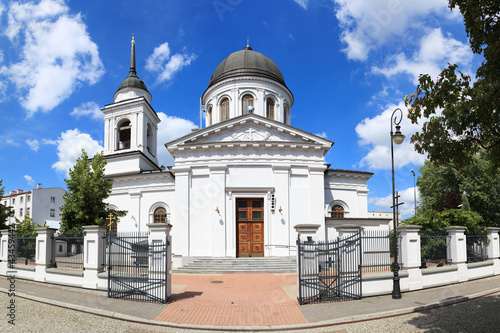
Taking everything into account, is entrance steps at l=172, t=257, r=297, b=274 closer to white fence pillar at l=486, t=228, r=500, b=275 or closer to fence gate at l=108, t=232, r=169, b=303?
fence gate at l=108, t=232, r=169, b=303

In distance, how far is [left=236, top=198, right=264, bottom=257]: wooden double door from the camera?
21.2 meters

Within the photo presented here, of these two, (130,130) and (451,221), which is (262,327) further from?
→ (130,130)

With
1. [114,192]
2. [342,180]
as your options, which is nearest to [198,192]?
[114,192]

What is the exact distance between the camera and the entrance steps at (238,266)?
18.2 meters

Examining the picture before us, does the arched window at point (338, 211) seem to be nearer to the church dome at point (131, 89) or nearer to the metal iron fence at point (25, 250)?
the metal iron fence at point (25, 250)

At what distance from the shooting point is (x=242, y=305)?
35.2 feet

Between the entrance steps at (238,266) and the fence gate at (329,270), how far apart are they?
713 centimetres

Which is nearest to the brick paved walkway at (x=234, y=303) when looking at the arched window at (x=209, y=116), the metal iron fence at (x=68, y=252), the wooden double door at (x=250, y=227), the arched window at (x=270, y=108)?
the metal iron fence at (x=68, y=252)

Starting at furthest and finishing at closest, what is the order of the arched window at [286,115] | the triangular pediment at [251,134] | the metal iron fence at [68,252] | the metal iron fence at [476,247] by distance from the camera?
the arched window at [286,115]
the triangular pediment at [251,134]
the metal iron fence at [476,247]
the metal iron fence at [68,252]

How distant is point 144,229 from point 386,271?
18970 mm

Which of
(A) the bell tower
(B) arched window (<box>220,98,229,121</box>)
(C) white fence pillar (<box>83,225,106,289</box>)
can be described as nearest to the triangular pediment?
(B) arched window (<box>220,98,229,121</box>)

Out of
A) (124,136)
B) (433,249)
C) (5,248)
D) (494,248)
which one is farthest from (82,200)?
Answer: (494,248)

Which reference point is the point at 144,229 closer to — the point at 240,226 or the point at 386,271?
the point at 240,226

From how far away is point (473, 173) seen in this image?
112 ft
